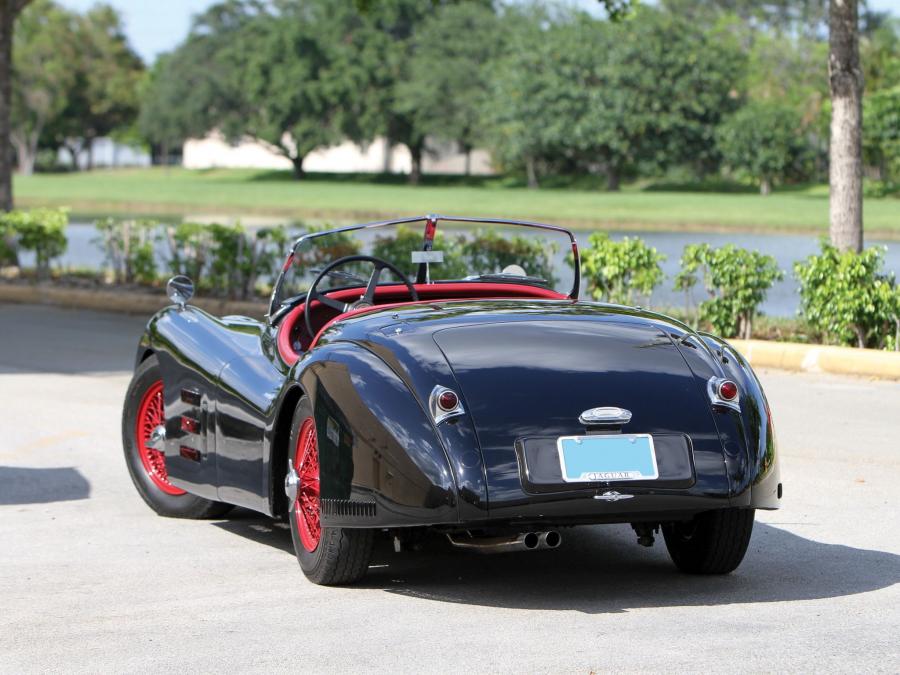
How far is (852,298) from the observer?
13.1 metres

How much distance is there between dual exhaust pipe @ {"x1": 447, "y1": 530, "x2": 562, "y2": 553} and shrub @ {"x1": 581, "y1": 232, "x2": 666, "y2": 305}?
9492mm

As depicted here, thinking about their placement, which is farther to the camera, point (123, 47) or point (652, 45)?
point (123, 47)

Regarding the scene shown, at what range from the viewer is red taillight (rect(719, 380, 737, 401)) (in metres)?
5.47

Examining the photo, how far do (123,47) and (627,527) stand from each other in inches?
4994

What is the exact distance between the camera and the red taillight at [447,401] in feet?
17.0

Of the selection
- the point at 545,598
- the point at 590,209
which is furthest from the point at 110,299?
the point at 590,209

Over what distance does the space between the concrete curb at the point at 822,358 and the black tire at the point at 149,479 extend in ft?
22.8

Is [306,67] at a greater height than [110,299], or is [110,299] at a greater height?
[306,67]

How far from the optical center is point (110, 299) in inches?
746

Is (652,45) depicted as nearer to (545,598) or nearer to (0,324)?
(0,324)

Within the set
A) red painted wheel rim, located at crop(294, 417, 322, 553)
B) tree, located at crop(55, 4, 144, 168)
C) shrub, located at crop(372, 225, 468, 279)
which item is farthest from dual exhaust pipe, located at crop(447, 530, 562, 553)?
tree, located at crop(55, 4, 144, 168)

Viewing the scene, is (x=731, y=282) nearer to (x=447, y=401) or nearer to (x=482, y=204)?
(x=447, y=401)

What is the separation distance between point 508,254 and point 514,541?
10936 mm

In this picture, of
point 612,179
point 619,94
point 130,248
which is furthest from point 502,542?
point 619,94
